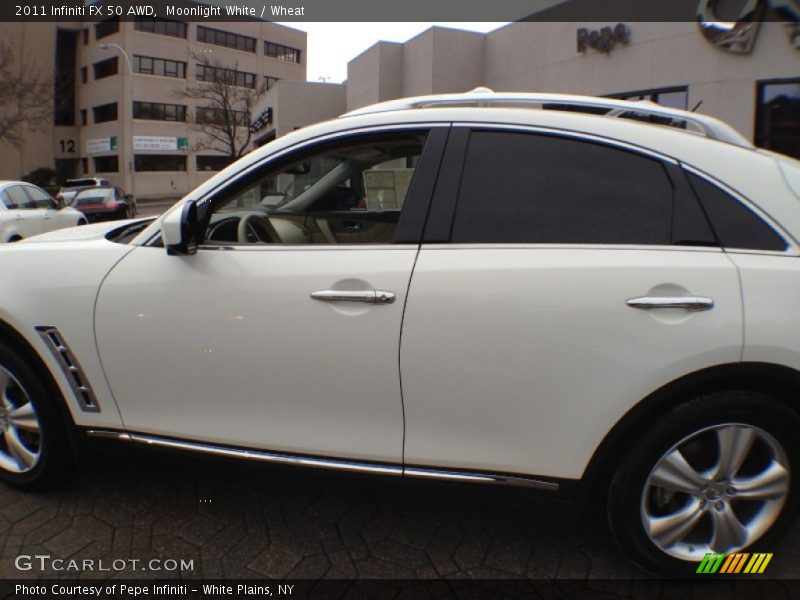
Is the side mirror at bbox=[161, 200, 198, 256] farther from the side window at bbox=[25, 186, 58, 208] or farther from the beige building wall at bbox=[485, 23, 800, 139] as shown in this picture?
the beige building wall at bbox=[485, 23, 800, 139]

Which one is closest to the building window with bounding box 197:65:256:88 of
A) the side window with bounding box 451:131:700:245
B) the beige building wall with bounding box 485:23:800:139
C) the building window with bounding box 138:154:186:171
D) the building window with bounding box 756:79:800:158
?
the building window with bounding box 138:154:186:171

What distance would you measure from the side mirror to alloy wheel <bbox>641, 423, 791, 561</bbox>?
187 centimetres

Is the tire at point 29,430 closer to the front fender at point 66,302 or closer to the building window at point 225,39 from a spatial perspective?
the front fender at point 66,302

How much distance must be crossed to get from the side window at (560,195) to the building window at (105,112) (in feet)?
196

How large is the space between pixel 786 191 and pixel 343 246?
1.55 m

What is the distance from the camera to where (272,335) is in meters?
2.17

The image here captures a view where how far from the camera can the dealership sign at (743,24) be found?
11961 mm

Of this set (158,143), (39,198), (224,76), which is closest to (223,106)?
(224,76)

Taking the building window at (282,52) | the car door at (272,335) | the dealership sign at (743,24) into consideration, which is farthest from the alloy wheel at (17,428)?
the building window at (282,52)

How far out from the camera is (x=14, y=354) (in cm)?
258

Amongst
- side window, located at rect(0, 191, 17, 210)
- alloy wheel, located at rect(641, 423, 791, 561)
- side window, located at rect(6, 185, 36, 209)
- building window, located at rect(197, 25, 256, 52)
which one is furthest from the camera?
building window, located at rect(197, 25, 256, 52)

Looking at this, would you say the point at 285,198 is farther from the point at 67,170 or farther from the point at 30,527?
the point at 67,170

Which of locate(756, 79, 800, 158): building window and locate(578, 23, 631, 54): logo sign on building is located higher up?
locate(578, 23, 631, 54): logo sign on building

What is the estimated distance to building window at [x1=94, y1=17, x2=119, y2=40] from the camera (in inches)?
2056
